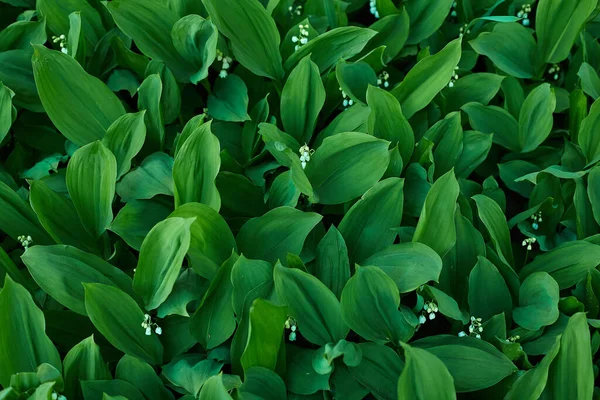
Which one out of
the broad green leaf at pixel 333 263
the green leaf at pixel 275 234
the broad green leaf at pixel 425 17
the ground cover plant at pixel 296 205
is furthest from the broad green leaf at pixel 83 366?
the broad green leaf at pixel 425 17

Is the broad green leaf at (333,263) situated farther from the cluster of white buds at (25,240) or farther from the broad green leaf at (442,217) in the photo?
the cluster of white buds at (25,240)

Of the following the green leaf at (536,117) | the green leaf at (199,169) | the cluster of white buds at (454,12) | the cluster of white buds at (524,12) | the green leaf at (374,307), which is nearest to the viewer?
the green leaf at (374,307)

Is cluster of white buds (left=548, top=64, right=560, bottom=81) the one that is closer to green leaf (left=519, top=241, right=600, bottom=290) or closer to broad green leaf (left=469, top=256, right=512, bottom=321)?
green leaf (left=519, top=241, right=600, bottom=290)

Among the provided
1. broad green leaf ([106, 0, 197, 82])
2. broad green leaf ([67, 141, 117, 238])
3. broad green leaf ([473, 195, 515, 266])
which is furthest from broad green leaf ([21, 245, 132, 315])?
broad green leaf ([473, 195, 515, 266])

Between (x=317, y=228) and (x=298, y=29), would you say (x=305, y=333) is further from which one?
(x=298, y=29)

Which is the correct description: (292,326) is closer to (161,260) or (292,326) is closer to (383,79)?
(161,260)
